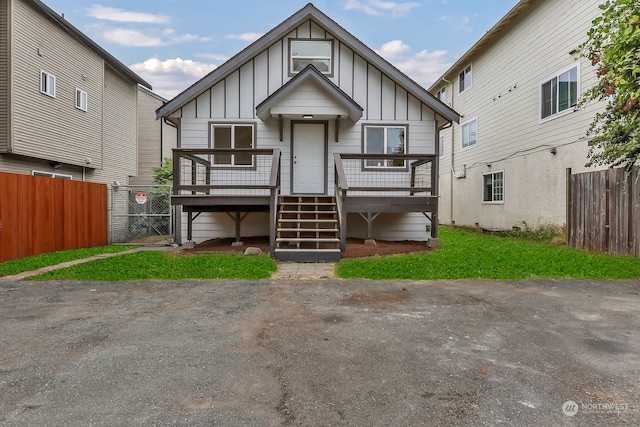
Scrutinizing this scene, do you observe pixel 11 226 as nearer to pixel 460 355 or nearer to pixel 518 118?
pixel 460 355

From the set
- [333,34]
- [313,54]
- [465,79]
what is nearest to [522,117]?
[465,79]

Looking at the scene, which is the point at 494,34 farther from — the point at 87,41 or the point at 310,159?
the point at 87,41

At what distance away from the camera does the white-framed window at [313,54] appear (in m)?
11.0

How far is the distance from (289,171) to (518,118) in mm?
8921

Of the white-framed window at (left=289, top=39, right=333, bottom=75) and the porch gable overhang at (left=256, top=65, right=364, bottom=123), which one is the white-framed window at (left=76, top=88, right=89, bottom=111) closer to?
the porch gable overhang at (left=256, top=65, right=364, bottom=123)

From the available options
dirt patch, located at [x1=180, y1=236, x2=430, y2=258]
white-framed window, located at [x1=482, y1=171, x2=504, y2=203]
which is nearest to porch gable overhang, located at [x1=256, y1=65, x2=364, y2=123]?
dirt patch, located at [x1=180, y1=236, x2=430, y2=258]

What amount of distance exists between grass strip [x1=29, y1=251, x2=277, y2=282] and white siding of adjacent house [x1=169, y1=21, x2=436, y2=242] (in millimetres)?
3353

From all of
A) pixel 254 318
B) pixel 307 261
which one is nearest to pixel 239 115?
pixel 307 261

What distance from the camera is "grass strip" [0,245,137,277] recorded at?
7.33 metres

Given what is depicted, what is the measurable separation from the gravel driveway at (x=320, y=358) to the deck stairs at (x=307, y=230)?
2407mm

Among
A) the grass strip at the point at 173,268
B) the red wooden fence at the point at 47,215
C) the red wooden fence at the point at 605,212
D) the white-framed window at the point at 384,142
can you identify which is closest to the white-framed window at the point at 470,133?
the white-framed window at the point at 384,142

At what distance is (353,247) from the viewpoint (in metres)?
9.33

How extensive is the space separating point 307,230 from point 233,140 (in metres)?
4.17

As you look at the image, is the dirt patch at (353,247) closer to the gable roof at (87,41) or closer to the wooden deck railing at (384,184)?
the wooden deck railing at (384,184)
